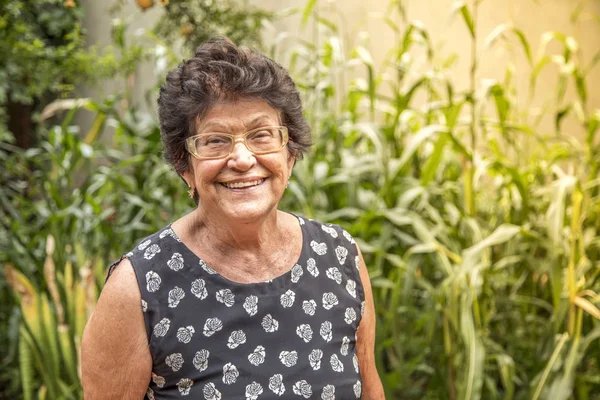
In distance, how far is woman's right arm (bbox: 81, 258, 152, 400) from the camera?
125 centimetres

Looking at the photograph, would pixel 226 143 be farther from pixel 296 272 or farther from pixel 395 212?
pixel 395 212

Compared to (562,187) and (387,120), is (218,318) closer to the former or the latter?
(562,187)

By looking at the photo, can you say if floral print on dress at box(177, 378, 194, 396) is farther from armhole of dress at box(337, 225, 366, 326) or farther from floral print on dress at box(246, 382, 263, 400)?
armhole of dress at box(337, 225, 366, 326)

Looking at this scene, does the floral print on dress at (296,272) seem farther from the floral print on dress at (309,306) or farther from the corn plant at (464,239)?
the corn plant at (464,239)

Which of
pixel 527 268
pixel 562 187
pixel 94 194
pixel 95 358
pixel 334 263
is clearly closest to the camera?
pixel 95 358

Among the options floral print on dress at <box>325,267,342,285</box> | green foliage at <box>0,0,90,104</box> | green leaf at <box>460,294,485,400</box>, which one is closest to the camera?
floral print on dress at <box>325,267,342,285</box>

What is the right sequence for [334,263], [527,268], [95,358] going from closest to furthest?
[95,358], [334,263], [527,268]

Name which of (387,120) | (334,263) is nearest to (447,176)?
(387,120)

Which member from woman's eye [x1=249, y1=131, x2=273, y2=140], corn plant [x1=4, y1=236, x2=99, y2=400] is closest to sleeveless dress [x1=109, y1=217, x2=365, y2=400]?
woman's eye [x1=249, y1=131, x2=273, y2=140]

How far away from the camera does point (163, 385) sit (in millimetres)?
1296

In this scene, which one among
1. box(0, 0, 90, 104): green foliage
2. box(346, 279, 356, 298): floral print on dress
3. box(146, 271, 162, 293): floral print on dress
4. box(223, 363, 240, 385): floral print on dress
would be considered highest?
box(146, 271, 162, 293): floral print on dress

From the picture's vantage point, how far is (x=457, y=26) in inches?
135

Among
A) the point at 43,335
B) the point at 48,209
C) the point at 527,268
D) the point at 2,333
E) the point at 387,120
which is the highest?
the point at 387,120

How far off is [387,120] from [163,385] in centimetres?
153
